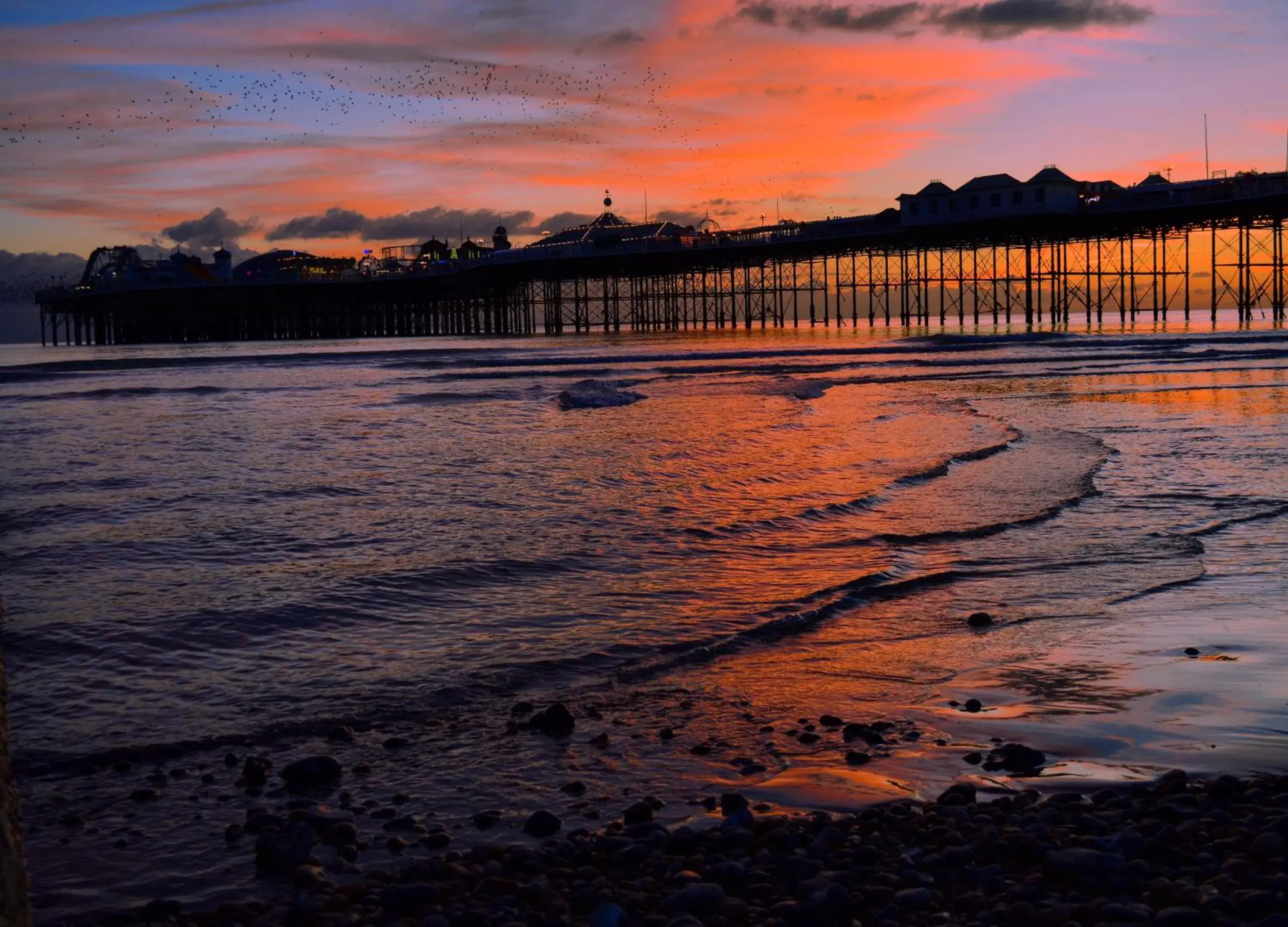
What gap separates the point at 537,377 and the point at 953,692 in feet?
89.4

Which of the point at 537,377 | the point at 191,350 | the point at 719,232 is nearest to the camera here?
the point at 537,377

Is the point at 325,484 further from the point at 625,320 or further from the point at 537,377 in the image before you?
the point at 625,320

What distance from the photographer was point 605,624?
6773 millimetres

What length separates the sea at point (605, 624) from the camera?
443 centimetres

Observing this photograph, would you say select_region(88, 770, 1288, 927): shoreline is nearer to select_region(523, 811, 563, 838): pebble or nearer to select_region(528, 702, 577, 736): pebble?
select_region(523, 811, 563, 838): pebble

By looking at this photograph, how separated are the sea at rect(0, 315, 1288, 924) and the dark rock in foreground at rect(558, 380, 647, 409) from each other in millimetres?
5841

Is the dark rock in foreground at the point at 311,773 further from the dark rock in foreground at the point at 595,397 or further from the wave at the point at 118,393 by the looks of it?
the wave at the point at 118,393


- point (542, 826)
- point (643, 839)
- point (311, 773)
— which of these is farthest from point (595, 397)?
point (643, 839)

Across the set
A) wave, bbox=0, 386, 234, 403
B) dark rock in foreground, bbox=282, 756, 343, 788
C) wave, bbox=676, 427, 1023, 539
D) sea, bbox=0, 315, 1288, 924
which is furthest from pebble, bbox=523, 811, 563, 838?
wave, bbox=0, 386, 234, 403

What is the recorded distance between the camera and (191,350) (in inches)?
2746

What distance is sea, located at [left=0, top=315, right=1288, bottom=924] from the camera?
4.43 metres

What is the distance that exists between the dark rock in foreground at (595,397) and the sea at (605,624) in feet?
19.2

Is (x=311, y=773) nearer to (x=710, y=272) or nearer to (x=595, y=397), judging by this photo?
(x=595, y=397)

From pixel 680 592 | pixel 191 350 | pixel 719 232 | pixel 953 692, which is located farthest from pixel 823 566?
pixel 719 232
